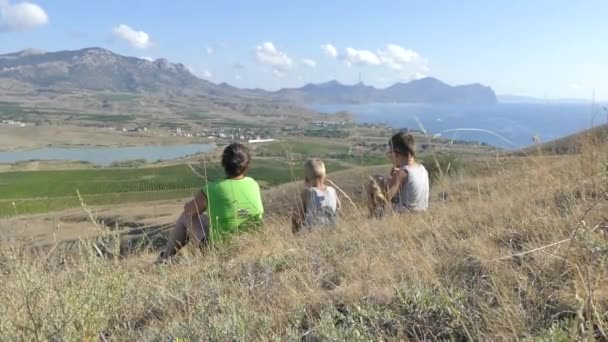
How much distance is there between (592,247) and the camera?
214 cm

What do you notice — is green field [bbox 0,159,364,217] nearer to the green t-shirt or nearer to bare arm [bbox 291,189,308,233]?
bare arm [bbox 291,189,308,233]

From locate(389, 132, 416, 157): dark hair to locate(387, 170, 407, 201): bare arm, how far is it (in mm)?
265

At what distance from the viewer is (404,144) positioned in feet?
17.0

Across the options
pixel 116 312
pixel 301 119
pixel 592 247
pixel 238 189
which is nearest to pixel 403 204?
pixel 238 189

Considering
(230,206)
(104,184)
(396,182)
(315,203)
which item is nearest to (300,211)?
(315,203)

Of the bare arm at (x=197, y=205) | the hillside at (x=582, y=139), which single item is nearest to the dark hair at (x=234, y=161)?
the bare arm at (x=197, y=205)

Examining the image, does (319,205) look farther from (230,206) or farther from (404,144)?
(404,144)

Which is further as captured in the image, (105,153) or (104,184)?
(105,153)

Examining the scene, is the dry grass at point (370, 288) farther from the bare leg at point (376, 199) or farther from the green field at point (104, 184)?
the green field at point (104, 184)

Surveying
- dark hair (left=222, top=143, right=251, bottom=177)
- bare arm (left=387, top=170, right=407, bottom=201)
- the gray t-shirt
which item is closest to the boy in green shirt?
dark hair (left=222, top=143, right=251, bottom=177)

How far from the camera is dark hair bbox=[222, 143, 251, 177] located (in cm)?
489

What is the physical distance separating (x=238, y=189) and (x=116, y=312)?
243 centimetres

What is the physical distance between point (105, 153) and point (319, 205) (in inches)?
3974

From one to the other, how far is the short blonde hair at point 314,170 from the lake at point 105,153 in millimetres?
81517
